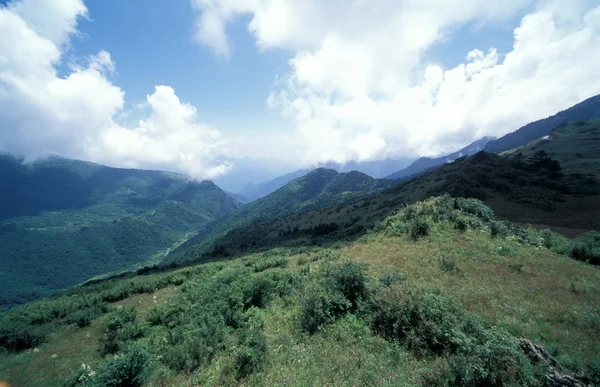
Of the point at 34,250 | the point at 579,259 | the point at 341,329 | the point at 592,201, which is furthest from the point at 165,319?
the point at 34,250

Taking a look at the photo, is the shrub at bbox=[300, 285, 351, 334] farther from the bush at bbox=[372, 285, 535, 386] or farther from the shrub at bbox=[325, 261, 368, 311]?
the bush at bbox=[372, 285, 535, 386]

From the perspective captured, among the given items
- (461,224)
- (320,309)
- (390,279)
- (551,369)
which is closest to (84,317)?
(320,309)

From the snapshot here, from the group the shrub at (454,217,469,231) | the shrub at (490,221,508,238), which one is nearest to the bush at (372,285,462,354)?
the shrub at (454,217,469,231)

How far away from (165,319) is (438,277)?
18.7 m

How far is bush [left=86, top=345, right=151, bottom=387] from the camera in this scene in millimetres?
8594

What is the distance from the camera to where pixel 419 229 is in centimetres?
2506

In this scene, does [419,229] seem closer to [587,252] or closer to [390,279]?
[587,252]

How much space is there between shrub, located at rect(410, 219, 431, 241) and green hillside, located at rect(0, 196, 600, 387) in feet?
6.75

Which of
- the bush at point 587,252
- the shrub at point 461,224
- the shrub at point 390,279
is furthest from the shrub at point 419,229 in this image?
the shrub at point 390,279

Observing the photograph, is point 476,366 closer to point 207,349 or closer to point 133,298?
point 207,349

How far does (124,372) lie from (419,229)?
970 inches

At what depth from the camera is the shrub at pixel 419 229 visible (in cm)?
2458

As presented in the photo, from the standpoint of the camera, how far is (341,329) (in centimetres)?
1039

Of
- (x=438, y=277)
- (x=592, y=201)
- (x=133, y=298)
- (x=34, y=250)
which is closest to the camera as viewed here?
(x=438, y=277)
